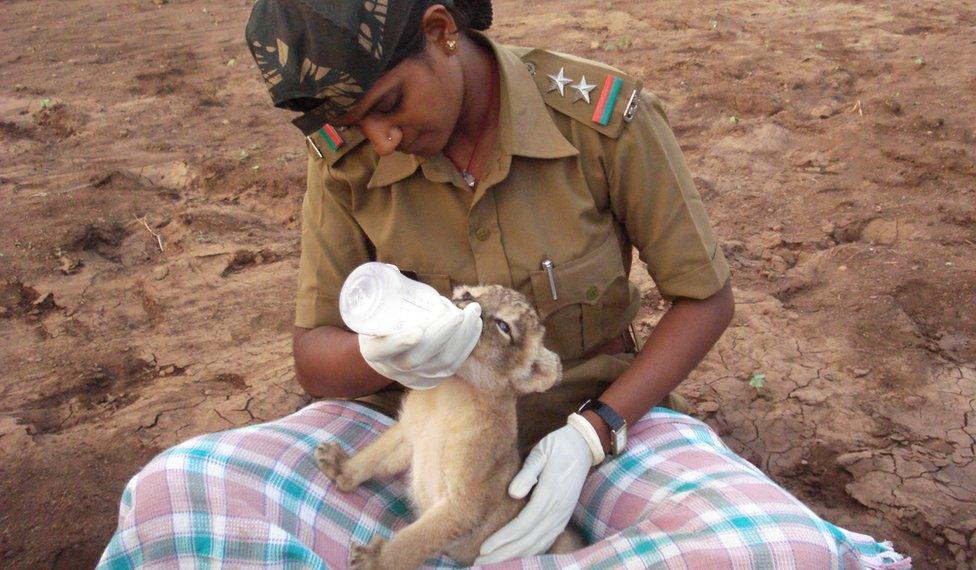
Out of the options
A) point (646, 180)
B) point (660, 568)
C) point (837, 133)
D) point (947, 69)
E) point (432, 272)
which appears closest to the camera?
point (660, 568)

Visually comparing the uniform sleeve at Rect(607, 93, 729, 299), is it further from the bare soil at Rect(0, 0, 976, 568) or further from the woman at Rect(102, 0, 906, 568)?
the bare soil at Rect(0, 0, 976, 568)

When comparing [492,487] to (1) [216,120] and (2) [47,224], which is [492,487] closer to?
(2) [47,224]

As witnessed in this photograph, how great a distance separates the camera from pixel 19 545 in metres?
3.29

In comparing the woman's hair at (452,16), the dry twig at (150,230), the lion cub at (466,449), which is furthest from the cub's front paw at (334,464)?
the dry twig at (150,230)

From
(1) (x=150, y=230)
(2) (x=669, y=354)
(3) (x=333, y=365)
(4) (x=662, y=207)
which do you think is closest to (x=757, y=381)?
(2) (x=669, y=354)

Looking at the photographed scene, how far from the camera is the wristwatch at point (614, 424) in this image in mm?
2617

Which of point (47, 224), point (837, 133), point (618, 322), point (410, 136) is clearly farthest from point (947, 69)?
point (47, 224)

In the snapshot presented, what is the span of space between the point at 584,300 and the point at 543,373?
32cm

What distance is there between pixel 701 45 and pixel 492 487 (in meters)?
6.69

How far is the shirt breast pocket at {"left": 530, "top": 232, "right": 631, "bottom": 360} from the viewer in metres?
2.67

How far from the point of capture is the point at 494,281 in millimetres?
2719

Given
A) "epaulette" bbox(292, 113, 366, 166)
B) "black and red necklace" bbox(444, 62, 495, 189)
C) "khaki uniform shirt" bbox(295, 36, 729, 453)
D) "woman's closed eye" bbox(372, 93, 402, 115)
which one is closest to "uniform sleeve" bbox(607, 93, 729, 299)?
"khaki uniform shirt" bbox(295, 36, 729, 453)

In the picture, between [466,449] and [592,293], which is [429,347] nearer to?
[466,449]

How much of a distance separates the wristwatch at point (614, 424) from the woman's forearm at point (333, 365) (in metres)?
0.70
